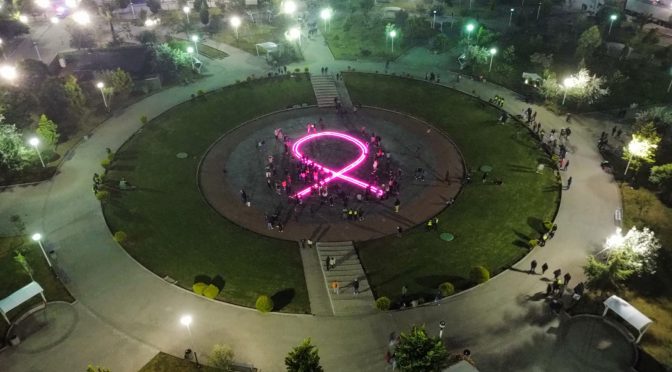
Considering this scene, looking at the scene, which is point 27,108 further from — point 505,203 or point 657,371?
point 657,371

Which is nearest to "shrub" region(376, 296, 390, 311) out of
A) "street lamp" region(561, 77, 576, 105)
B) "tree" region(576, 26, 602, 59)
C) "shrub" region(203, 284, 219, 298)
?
"shrub" region(203, 284, 219, 298)

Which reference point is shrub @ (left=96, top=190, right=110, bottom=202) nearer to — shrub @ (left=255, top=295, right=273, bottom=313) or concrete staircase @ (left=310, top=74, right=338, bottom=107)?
shrub @ (left=255, top=295, right=273, bottom=313)

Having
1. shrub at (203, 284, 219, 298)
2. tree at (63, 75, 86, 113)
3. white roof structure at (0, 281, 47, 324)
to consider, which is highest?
tree at (63, 75, 86, 113)

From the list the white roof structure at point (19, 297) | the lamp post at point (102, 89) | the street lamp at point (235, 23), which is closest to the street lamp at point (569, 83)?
the street lamp at point (235, 23)

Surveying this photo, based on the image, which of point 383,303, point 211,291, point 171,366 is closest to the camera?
point 171,366

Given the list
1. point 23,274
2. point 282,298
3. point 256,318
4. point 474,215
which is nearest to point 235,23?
point 23,274

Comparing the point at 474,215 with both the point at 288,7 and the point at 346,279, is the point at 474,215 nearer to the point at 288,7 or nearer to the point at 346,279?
the point at 346,279
